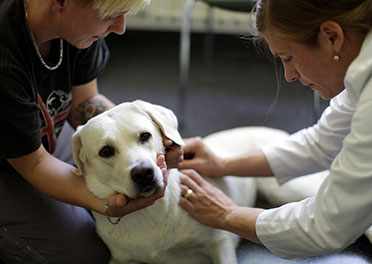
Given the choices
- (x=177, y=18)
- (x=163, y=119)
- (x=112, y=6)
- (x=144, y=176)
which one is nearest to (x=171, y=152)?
(x=163, y=119)

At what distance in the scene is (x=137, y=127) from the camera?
3.71 feet

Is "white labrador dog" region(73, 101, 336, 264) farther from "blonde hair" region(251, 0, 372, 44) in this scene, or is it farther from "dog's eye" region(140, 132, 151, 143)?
"blonde hair" region(251, 0, 372, 44)

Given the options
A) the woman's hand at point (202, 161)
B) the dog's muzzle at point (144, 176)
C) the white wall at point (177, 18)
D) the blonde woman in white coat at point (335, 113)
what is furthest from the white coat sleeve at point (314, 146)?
the white wall at point (177, 18)

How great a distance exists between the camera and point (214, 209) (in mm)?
1302

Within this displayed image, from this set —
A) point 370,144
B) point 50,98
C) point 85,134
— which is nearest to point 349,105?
point 370,144

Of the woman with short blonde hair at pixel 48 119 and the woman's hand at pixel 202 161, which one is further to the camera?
the woman's hand at pixel 202 161

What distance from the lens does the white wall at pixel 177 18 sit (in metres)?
4.00

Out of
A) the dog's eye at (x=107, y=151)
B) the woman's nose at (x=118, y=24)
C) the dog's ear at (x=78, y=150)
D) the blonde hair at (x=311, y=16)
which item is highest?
the blonde hair at (x=311, y=16)

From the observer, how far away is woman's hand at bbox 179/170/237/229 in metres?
1.29

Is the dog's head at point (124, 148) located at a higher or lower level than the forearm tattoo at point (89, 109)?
higher

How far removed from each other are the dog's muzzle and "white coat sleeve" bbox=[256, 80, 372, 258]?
1.07 feet

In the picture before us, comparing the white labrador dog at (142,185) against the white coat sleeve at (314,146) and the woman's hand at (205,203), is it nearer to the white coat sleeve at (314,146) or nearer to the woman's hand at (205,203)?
the woman's hand at (205,203)

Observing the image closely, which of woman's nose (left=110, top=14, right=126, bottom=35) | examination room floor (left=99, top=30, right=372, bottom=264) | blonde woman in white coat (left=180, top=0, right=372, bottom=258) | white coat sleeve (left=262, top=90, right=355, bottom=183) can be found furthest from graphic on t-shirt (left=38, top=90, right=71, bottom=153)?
examination room floor (left=99, top=30, right=372, bottom=264)

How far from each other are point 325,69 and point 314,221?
14.2 inches
